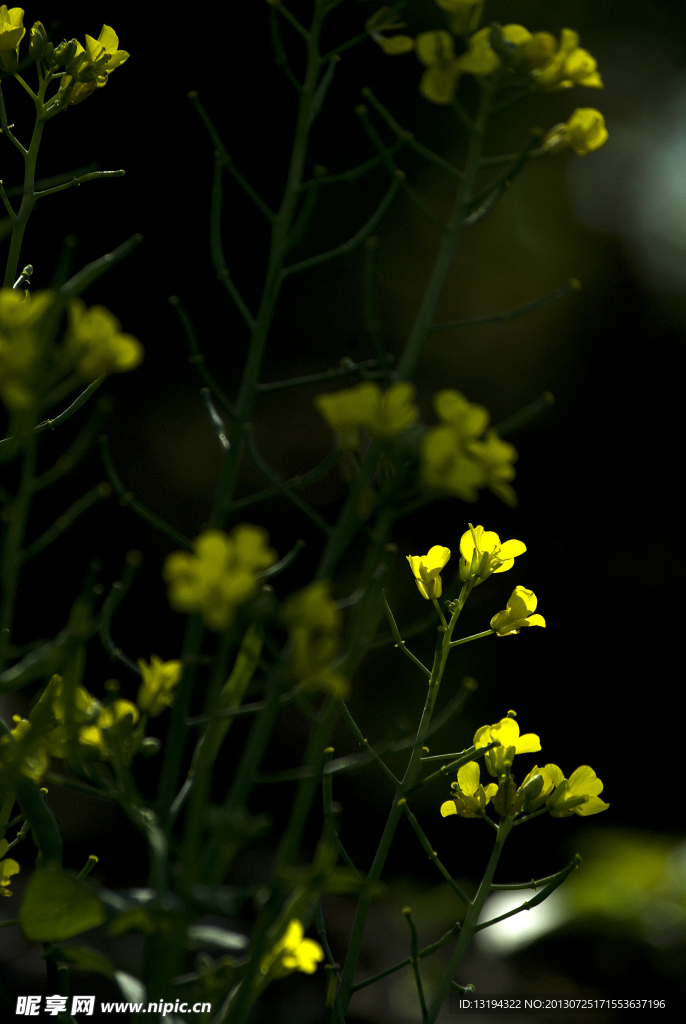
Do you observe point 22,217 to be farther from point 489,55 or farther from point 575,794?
point 575,794

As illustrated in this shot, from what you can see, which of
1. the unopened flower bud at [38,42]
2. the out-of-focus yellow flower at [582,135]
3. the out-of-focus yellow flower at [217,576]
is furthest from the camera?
the unopened flower bud at [38,42]

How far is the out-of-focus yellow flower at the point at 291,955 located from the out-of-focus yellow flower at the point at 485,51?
30cm

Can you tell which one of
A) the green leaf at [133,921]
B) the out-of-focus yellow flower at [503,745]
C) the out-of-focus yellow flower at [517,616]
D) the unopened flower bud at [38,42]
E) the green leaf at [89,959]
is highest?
the unopened flower bud at [38,42]

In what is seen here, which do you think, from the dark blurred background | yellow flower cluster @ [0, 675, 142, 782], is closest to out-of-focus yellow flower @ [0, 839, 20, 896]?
yellow flower cluster @ [0, 675, 142, 782]

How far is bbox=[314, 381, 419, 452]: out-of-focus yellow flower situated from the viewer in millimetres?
252

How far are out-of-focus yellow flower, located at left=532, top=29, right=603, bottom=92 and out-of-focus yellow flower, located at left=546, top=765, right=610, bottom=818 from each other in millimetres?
334

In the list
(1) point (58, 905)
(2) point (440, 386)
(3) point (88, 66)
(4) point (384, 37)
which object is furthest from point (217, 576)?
(2) point (440, 386)

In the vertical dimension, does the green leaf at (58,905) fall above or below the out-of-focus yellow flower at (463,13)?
below

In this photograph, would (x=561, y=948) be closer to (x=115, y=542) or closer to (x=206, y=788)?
(x=115, y=542)

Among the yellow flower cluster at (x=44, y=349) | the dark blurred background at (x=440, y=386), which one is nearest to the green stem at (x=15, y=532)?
the yellow flower cluster at (x=44, y=349)

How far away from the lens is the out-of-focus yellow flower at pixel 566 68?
1.01ft

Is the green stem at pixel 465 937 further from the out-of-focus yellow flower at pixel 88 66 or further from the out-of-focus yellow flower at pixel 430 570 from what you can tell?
the out-of-focus yellow flower at pixel 88 66

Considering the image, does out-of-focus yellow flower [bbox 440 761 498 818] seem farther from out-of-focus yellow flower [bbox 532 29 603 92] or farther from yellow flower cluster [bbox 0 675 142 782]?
out-of-focus yellow flower [bbox 532 29 603 92]

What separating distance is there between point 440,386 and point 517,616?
1.42 m
